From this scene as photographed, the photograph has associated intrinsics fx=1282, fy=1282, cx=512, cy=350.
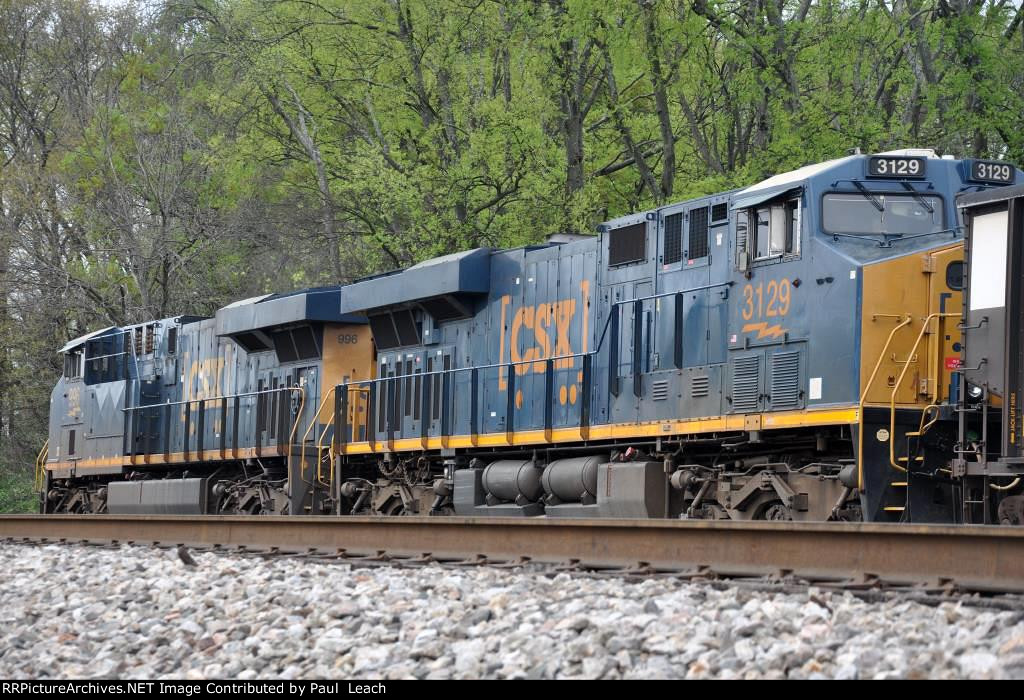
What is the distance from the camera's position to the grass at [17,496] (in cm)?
3275

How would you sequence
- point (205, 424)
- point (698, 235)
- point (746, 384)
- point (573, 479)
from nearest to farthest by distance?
point (746, 384)
point (698, 235)
point (573, 479)
point (205, 424)

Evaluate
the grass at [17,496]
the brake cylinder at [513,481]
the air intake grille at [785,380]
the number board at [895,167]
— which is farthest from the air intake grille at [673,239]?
the grass at [17,496]

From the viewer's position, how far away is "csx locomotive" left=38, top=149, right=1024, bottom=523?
429 inches

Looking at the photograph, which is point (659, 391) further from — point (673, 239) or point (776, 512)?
point (776, 512)

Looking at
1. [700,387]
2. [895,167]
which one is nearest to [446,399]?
[700,387]

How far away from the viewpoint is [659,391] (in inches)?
530

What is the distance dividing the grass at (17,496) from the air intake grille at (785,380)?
24.8 m

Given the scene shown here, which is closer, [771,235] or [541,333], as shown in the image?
[771,235]

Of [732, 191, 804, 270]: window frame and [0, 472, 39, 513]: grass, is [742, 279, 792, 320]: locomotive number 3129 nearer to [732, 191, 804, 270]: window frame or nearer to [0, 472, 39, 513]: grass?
[732, 191, 804, 270]: window frame

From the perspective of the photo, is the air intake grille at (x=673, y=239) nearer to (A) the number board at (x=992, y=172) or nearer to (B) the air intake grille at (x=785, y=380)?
(B) the air intake grille at (x=785, y=380)

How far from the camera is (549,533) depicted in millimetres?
10781

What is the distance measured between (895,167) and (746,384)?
244cm

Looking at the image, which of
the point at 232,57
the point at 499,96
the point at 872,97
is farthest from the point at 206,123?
the point at 872,97

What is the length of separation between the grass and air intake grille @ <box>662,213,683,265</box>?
2324 cm
